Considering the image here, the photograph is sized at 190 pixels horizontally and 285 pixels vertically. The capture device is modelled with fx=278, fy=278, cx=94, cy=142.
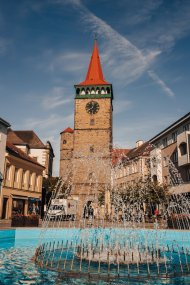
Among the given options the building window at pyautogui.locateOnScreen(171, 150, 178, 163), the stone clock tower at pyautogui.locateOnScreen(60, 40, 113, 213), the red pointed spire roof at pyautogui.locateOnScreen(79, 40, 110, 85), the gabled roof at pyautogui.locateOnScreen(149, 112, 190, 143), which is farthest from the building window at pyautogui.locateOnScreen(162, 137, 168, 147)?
the red pointed spire roof at pyautogui.locateOnScreen(79, 40, 110, 85)

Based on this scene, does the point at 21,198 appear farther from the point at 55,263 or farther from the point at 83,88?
the point at 83,88

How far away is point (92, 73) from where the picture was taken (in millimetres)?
64062

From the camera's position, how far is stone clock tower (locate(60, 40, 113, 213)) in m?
53.7

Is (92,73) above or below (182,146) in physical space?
above

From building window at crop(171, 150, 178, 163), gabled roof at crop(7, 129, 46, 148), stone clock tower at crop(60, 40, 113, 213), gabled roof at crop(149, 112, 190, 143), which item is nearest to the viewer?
gabled roof at crop(149, 112, 190, 143)

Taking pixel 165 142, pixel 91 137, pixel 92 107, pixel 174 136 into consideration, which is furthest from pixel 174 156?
pixel 92 107

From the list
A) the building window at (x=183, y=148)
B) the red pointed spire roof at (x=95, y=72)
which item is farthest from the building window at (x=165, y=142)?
the red pointed spire roof at (x=95, y=72)

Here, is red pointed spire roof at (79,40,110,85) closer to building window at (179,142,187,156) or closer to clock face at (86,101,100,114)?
clock face at (86,101,100,114)

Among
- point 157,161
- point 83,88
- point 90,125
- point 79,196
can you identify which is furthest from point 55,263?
point 83,88

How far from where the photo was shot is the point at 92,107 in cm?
5862

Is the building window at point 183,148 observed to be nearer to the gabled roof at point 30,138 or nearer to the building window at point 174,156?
the building window at point 174,156

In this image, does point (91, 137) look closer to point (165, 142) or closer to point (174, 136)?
point (165, 142)

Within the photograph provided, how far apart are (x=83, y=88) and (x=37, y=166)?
27.6 meters

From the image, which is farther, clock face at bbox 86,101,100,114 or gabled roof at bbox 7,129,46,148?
clock face at bbox 86,101,100,114
